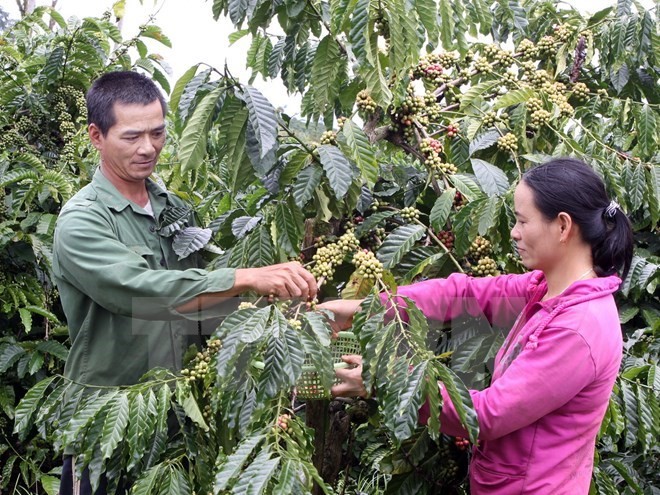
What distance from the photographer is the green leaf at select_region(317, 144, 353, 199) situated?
179 cm

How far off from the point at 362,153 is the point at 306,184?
165 mm

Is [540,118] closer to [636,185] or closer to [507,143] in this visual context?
[507,143]

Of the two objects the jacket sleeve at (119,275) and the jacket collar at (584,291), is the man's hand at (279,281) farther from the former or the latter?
the jacket collar at (584,291)

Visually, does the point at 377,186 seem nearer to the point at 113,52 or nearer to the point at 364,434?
the point at 364,434

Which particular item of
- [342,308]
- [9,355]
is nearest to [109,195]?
[342,308]

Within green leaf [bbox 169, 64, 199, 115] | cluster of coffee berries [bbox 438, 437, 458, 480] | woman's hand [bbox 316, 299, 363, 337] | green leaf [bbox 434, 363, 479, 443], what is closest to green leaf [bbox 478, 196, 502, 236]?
woman's hand [bbox 316, 299, 363, 337]

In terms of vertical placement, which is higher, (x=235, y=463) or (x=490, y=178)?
(x=490, y=178)

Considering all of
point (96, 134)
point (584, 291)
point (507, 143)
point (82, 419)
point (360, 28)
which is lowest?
point (82, 419)

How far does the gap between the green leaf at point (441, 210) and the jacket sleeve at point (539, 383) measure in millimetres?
514

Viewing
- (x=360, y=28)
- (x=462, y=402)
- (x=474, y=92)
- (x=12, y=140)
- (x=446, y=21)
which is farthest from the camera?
(x=12, y=140)

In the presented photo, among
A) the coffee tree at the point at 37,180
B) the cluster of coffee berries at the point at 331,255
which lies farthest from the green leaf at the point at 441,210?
the coffee tree at the point at 37,180

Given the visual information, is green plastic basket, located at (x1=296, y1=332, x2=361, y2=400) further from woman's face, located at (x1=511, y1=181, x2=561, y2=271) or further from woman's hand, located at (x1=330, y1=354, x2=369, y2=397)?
woman's face, located at (x1=511, y1=181, x2=561, y2=271)

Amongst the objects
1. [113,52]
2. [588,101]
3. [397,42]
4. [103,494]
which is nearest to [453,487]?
[103,494]

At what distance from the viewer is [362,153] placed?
1912 millimetres
